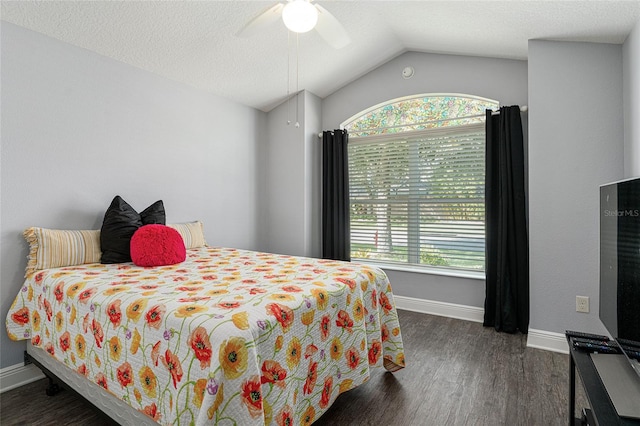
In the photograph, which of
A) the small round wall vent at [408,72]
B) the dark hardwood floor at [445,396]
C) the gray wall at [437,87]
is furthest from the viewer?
the small round wall vent at [408,72]

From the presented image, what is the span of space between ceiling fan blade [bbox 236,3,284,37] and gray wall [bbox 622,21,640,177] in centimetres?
221

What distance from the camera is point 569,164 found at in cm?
253

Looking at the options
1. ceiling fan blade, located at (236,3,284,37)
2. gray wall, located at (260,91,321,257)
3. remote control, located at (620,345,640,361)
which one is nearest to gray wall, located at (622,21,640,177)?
remote control, located at (620,345,640,361)

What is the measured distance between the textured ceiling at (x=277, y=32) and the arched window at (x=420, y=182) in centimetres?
61

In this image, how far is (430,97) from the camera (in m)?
3.63

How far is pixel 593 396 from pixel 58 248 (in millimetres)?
2856

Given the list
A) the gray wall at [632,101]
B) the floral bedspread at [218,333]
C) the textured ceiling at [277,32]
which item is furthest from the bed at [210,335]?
the gray wall at [632,101]

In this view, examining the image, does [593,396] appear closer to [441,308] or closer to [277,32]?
[441,308]

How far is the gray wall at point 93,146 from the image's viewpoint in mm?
2156

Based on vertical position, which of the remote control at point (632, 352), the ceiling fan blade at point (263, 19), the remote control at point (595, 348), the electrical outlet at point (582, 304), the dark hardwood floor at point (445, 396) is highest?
the ceiling fan blade at point (263, 19)

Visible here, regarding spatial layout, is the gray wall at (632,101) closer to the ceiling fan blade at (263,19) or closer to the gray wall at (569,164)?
the gray wall at (569,164)

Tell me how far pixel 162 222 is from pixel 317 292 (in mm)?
1718

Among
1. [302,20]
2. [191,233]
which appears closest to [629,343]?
[302,20]

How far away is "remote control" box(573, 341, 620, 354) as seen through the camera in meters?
1.35
